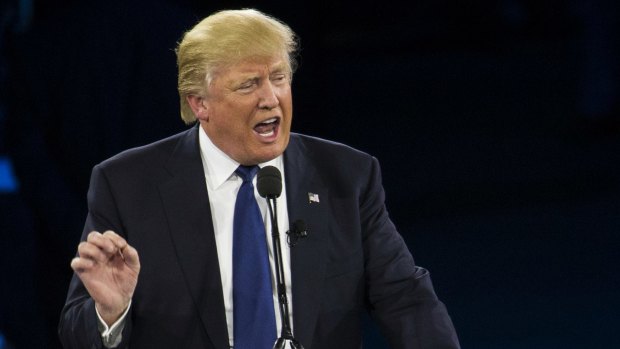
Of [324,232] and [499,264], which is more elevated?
[324,232]

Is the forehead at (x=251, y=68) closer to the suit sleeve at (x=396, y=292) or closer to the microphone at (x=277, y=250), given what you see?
the microphone at (x=277, y=250)

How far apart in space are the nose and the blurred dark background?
927 mm

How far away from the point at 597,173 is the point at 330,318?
5009 mm

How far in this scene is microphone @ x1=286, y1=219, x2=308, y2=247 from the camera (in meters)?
2.74

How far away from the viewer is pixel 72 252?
3943mm

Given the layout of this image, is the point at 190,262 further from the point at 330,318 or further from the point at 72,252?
the point at 72,252

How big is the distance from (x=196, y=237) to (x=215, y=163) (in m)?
0.19

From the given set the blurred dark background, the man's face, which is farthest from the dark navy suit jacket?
the blurred dark background

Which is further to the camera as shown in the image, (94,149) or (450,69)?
(450,69)

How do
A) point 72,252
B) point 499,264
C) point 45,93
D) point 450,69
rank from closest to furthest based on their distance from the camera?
1. point 45,93
2. point 72,252
3. point 499,264
4. point 450,69

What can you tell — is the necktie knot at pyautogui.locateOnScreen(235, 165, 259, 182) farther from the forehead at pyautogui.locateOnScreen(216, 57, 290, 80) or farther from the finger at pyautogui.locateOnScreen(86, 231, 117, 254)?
the finger at pyautogui.locateOnScreen(86, 231, 117, 254)

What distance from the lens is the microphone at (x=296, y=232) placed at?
2.74 metres

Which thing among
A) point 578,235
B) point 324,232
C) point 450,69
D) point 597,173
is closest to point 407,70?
point 450,69

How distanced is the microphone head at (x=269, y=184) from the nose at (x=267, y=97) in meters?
0.25
